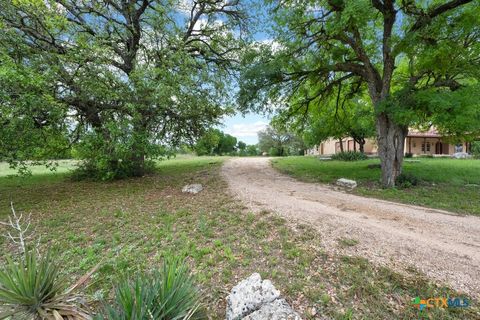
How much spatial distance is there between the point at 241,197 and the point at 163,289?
5016 mm

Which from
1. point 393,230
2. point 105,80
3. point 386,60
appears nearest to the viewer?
point 393,230

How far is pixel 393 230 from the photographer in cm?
473

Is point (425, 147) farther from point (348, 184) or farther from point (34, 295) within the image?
point (34, 295)

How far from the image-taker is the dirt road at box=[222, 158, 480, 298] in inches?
135

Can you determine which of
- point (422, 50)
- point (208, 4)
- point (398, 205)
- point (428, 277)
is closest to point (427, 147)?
point (422, 50)

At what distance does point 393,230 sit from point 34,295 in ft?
19.3

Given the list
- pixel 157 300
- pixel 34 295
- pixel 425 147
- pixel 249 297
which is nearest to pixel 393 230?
pixel 249 297

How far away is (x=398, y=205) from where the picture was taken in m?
6.85

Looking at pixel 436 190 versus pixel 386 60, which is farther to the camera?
pixel 386 60

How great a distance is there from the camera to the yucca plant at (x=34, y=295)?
212 centimetres

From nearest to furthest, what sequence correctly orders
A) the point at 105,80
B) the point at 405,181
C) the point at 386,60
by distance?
the point at 105,80
the point at 386,60
the point at 405,181

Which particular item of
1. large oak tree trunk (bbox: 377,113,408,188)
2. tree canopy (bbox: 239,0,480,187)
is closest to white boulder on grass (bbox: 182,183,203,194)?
tree canopy (bbox: 239,0,480,187)

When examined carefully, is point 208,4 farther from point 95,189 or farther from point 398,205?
point 398,205

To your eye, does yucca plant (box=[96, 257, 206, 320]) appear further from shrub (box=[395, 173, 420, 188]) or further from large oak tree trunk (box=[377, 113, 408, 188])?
shrub (box=[395, 173, 420, 188])
